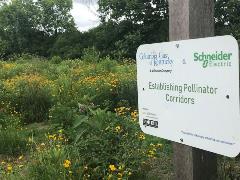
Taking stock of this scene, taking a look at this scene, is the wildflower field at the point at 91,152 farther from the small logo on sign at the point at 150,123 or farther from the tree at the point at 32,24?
the tree at the point at 32,24

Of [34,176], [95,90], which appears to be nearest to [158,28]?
[95,90]

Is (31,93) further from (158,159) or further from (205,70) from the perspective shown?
(205,70)

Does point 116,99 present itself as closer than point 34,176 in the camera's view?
No

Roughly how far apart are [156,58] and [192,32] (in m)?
0.27

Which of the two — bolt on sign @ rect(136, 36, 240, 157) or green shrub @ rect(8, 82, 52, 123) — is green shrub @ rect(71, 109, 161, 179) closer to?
bolt on sign @ rect(136, 36, 240, 157)

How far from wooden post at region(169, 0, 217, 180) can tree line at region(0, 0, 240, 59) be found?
2282 centimetres

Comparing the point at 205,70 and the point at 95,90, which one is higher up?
the point at 205,70

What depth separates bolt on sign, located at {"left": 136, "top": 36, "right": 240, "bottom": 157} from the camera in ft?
6.95

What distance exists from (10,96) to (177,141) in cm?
672

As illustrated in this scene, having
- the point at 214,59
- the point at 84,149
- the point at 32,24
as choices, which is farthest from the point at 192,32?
the point at 32,24

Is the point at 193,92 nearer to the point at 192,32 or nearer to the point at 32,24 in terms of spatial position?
the point at 192,32

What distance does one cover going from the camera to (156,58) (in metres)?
2.63

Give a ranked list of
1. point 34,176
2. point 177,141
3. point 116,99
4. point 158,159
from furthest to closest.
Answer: point 116,99 < point 158,159 < point 34,176 < point 177,141

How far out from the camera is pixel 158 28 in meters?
33.8
